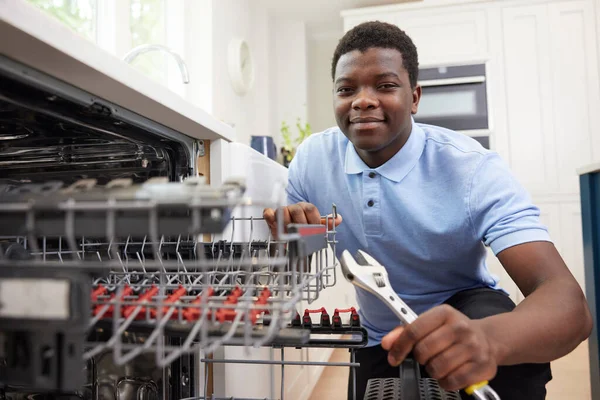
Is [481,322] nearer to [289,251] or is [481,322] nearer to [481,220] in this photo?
[289,251]

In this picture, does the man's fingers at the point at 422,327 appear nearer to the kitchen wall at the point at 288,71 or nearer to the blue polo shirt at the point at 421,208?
the blue polo shirt at the point at 421,208

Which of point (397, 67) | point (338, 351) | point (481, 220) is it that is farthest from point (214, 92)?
point (481, 220)

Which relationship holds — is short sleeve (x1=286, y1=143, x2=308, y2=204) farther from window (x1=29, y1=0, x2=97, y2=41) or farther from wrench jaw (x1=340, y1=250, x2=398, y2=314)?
window (x1=29, y1=0, x2=97, y2=41)

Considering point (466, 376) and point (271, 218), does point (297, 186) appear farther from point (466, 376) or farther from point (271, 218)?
point (466, 376)

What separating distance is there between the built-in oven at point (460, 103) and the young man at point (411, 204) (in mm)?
1827

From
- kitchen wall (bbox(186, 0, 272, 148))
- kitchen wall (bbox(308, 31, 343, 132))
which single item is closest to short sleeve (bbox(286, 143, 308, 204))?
kitchen wall (bbox(186, 0, 272, 148))

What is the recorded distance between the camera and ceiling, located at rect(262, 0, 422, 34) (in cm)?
341

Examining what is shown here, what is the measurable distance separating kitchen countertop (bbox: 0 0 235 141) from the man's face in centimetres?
39

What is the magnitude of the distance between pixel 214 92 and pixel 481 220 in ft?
6.56

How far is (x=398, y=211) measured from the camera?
108 centimetres

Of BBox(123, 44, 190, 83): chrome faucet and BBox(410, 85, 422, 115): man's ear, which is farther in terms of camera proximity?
BBox(123, 44, 190, 83): chrome faucet

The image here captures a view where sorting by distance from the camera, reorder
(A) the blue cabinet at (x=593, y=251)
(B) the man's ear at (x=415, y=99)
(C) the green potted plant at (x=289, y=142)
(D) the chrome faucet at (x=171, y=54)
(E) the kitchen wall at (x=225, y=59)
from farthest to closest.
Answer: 1. (C) the green potted plant at (x=289, y=142)
2. (E) the kitchen wall at (x=225, y=59)
3. (A) the blue cabinet at (x=593, y=251)
4. (D) the chrome faucet at (x=171, y=54)
5. (B) the man's ear at (x=415, y=99)

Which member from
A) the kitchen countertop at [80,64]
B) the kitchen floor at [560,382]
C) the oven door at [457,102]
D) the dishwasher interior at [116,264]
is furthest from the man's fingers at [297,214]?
the oven door at [457,102]

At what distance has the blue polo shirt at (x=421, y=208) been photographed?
988 millimetres
